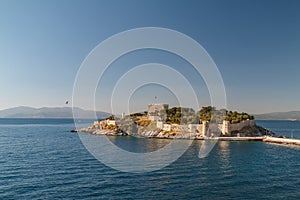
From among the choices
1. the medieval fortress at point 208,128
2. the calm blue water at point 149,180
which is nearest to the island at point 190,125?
the medieval fortress at point 208,128

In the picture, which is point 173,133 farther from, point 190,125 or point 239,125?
point 239,125

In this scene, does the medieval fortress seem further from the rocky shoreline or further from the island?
the rocky shoreline

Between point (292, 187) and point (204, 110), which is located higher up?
point (204, 110)

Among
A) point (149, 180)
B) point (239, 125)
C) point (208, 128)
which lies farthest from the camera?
point (239, 125)

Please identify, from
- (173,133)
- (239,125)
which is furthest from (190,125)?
(239,125)

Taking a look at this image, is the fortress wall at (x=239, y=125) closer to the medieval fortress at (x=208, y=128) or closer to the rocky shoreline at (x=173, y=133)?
the medieval fortress at (x=208, y=128)

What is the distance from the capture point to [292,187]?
25.6m

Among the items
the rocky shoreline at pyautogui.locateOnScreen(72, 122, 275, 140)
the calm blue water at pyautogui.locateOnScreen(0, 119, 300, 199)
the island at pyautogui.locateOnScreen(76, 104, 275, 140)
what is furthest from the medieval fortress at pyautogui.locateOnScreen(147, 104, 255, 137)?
the calm blue water at pyautogui.locateOnScreen(0, 119, 300, 199)

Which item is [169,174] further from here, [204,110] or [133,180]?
[204,110]

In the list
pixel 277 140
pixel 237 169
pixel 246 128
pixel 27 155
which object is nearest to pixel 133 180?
pixel 237 169

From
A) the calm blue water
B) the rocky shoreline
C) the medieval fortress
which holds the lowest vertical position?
the calm blue water

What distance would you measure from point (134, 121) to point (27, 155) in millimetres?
59215

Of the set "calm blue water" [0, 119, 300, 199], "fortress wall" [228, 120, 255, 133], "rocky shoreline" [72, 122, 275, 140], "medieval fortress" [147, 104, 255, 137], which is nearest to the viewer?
"calm blue water" [0, 119, 300, 199]

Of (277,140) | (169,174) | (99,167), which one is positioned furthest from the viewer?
(277,140)
